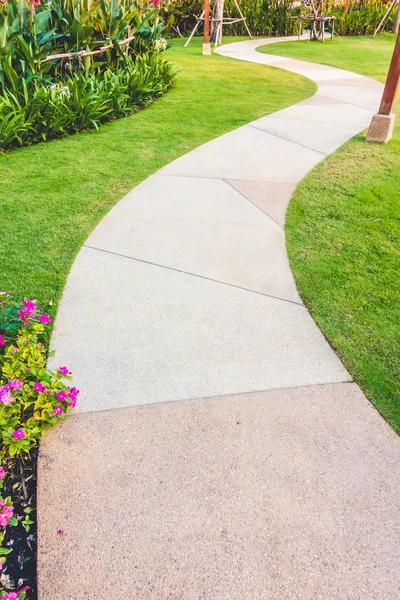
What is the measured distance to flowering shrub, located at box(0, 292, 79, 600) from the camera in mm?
2023

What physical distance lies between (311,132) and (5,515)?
6109mm

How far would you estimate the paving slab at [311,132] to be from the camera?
616 centimetres

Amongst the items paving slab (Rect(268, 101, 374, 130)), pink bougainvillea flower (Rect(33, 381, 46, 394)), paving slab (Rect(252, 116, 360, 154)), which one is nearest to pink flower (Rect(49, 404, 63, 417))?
pink bougainvillea flower (Rect(33, 381, 46, 394))

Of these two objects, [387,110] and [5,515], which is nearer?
[5,515]

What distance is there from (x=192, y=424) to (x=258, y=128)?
5.23m

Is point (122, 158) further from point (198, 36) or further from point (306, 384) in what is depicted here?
point (198, 36)

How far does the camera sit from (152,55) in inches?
315

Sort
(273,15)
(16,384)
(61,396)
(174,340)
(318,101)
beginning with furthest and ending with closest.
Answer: (273,15) → (318,101) → (174,340) → (61,396) → (16,384)

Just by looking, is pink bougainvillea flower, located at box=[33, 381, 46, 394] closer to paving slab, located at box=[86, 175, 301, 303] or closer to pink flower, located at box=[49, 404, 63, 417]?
pink flower, located at box=[49, 404, 63, 417]

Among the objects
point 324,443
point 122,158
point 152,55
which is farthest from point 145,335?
point 152,55

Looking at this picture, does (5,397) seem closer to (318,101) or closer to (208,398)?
(208,398)

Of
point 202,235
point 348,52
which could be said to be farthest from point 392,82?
Result: point 348,52

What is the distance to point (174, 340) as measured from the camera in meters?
2.82

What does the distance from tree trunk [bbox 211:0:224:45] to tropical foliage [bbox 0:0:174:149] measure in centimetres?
657
